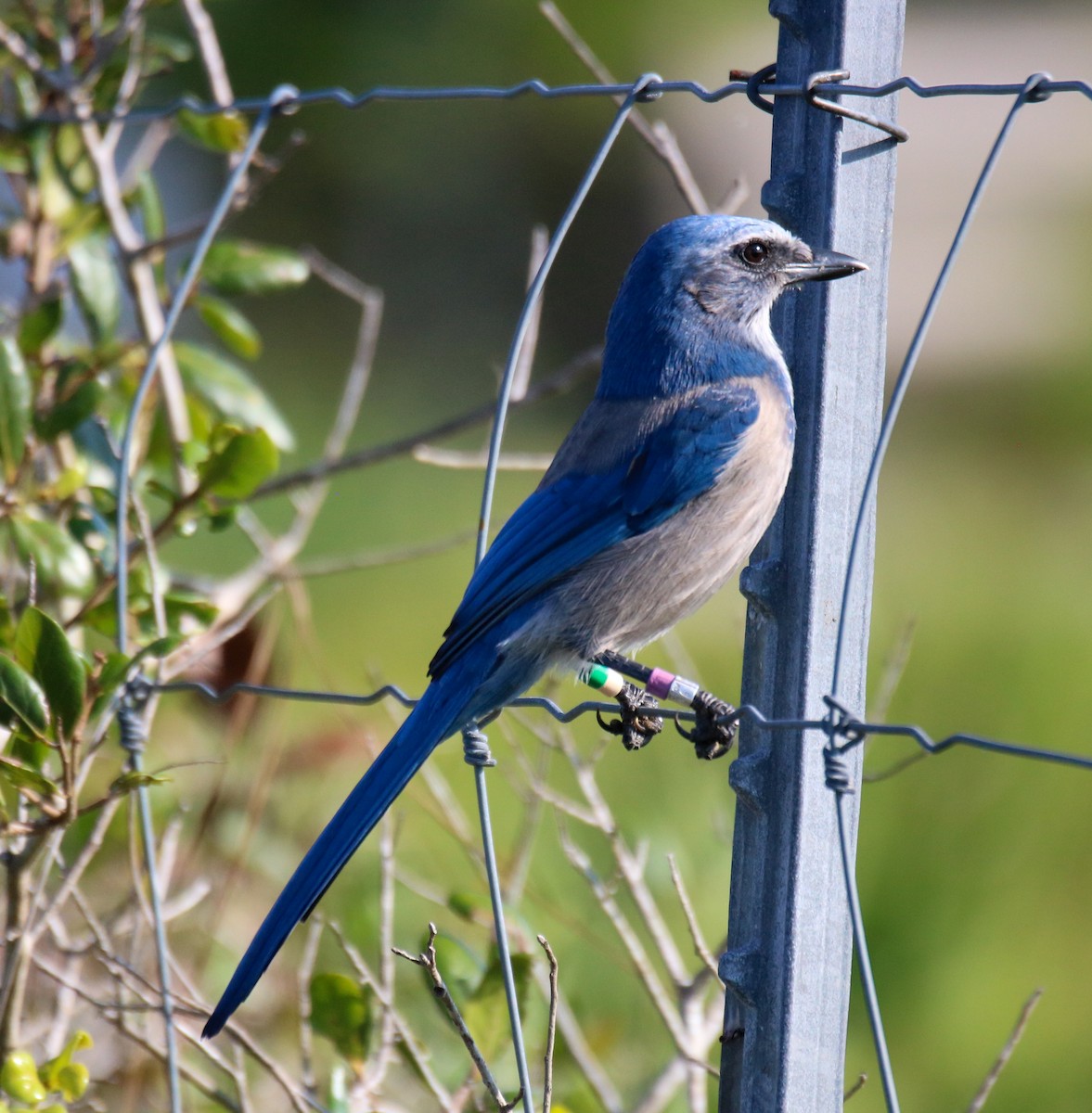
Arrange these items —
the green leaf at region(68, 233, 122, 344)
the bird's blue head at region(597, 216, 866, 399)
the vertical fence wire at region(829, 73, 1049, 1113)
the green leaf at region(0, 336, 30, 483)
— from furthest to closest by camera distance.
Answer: the green leaf at region(68, 233, 122, 344) → the green leaf at region(0, 336, 30, 483) → the bird's blue head at region(597, 216, 866, 399) → the vertical fence wire at region(829, 73, 1049, 1113)

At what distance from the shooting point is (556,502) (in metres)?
2.63

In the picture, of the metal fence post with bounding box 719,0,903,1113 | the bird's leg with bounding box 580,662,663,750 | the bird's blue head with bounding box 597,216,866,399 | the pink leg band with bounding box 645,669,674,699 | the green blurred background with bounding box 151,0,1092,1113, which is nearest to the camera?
the metal fence post with bounding box 719,0,903,1113

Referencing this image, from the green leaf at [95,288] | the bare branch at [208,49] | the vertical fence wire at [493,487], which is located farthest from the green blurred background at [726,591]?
the vertical fence wire at [493,487]

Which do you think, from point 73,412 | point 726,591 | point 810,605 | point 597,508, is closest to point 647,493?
point 597,508

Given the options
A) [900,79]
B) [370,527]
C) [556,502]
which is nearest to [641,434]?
[556,502]

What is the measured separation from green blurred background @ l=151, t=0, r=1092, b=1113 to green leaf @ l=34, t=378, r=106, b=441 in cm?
76

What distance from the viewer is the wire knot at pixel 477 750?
2189 mm

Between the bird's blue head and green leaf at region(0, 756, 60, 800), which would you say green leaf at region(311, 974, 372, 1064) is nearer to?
green leaf at region(0, 756, 60, 800)

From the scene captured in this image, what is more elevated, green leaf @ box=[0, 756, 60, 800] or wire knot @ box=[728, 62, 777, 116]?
wire knot @ box=[728, 62, 777, 116]

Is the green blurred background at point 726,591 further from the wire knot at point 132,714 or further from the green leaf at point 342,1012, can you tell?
the wire knot at point 132,714

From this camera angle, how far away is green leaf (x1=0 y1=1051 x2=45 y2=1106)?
2195 mm

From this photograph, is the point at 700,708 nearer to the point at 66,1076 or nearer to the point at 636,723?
the point at 636,723

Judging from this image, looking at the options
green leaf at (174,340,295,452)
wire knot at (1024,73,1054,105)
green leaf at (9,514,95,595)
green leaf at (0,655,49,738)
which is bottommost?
green leaf at (0,655,49,738)


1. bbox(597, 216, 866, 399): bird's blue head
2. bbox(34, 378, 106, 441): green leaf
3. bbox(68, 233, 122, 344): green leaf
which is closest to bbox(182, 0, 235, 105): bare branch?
bbox(68, 233, 122, 344): green leaf
